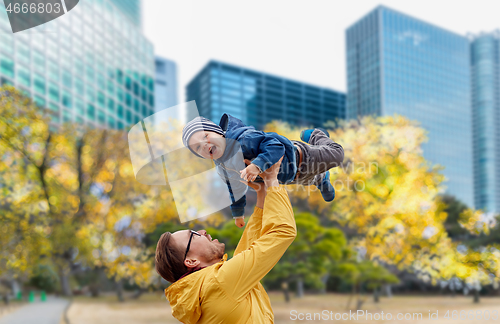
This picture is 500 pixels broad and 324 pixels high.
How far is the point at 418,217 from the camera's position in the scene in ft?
23.1

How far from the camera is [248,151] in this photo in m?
1.11

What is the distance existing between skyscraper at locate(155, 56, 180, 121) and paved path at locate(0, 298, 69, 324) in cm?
4452

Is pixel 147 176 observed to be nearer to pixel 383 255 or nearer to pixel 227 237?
pixel 227 237

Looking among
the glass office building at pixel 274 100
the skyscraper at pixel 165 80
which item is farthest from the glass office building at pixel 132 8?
the glass office building at pixel 274 100

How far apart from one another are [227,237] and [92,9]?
24.3 m

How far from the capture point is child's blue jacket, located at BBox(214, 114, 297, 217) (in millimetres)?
1035

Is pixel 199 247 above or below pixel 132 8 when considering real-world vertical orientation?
below

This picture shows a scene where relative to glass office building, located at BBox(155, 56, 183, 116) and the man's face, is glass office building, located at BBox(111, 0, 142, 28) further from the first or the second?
the man's face

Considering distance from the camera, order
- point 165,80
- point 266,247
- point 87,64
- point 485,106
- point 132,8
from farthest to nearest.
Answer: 1. point 485,106
2. point 165,80
3. point 132,8
4. point 87,64
5. point 266,247

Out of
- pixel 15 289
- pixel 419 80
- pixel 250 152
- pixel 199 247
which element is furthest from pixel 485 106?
pixel 199 247

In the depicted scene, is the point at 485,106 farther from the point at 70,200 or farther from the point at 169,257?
the point at 169,257

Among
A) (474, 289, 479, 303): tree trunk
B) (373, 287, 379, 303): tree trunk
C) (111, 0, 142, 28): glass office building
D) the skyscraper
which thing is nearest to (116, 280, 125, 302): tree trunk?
(373, 287, 379, 303): tree trunk

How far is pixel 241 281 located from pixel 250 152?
383 mm

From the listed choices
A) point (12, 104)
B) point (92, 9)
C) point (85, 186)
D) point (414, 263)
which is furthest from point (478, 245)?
point (92, 9)
